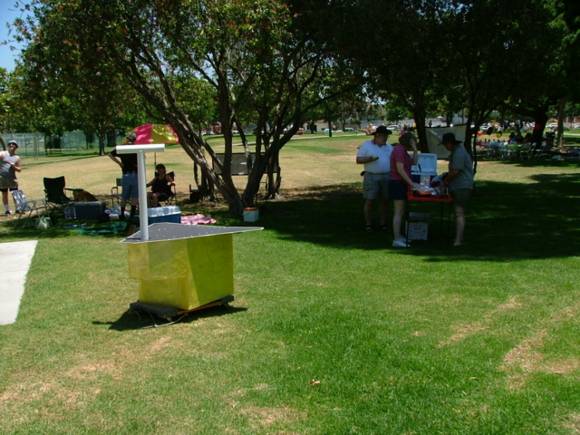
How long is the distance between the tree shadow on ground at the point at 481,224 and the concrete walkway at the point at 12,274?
3.93 m

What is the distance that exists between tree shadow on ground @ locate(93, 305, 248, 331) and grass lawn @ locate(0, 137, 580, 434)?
0.03 m

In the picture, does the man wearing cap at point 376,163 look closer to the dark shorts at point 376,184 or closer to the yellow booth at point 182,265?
the dark shorts at point 376,184

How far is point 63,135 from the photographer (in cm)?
6488

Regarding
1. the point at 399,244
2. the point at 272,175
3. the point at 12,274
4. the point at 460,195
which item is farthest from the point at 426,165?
the point at 272,175

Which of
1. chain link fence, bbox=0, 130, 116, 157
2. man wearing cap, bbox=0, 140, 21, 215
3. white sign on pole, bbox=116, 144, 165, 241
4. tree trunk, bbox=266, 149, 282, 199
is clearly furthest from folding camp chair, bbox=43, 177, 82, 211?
chain link fence, bbox=0, 130, 116, 157

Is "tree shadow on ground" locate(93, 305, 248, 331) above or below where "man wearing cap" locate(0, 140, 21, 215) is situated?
below

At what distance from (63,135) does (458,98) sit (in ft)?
172

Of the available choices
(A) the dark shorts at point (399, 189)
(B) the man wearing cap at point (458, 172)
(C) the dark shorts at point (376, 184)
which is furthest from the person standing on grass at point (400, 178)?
(C) the dark shorts at point (376, 184)

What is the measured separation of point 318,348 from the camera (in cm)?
498

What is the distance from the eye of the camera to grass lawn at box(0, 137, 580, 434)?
3904mm

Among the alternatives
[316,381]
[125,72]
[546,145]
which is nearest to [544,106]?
[546,145]

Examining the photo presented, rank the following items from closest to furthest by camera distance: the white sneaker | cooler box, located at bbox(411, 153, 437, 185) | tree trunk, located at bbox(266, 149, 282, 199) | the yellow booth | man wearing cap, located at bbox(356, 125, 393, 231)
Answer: the yellow booth
the white sneaker
cooler box, located at bbox(411, 153, 437, 185)
man wearing cap, located at bbox(356, 125, 393, 231)
tree trunk, located at bbox(266, 149, 282, 199)

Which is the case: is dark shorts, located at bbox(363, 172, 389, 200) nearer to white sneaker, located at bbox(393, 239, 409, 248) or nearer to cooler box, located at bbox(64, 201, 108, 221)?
white sneaker, located at bbox(393, 239, 409, 248)

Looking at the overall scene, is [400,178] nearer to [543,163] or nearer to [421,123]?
[421,123]
